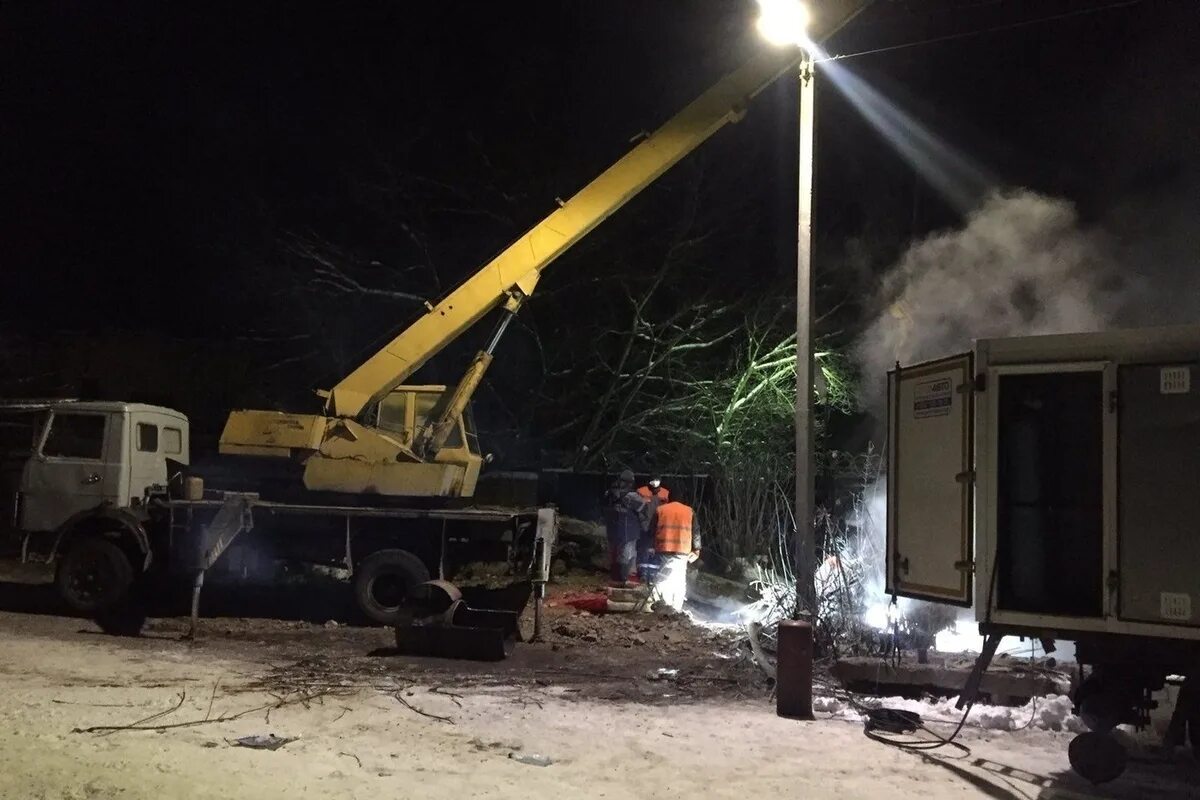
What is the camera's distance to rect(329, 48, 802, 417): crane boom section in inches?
503

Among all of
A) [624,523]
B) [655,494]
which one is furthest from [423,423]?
[655,494]

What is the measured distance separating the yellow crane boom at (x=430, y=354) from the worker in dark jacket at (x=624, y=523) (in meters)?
2.15

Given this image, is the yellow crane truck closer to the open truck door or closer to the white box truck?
the open truck door

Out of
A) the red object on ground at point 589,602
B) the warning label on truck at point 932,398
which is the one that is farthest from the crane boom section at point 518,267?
the warning label on truck at point 932,398

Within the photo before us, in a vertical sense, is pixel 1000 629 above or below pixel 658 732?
above

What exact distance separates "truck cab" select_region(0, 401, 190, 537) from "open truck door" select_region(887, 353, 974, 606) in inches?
373

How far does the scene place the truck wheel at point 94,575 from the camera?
11.8 meters

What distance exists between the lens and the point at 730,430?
17.9m

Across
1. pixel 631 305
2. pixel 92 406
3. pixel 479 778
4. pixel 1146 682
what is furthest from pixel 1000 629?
pixel 631 305

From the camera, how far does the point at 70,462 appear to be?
39.5ft

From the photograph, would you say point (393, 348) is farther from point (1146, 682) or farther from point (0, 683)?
point (1146, 682)

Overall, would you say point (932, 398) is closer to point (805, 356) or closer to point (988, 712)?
point (805, 356)

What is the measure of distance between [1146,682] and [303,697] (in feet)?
20.2

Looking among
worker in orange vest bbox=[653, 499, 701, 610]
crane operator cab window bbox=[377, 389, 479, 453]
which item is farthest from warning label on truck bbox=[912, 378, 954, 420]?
crane operator cab window bbox=[377, 389, 479, 453]
